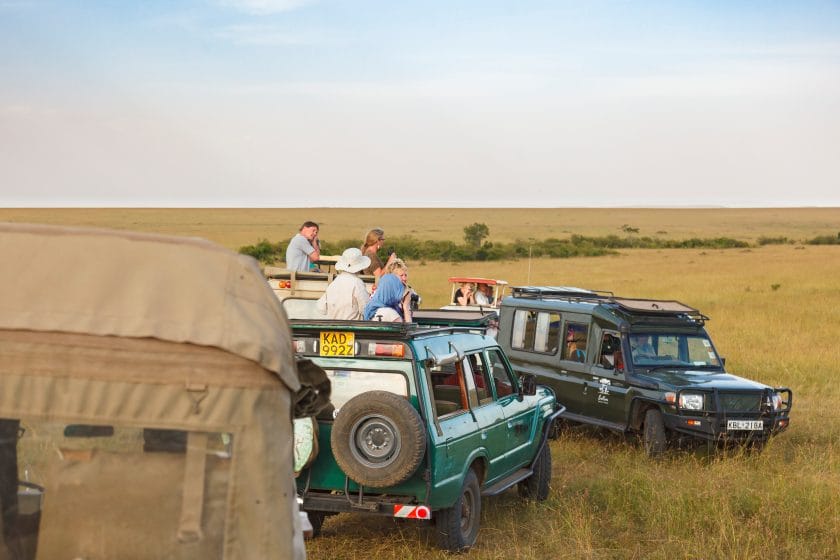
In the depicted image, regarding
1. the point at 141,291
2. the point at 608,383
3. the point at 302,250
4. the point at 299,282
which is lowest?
the point at 608,383

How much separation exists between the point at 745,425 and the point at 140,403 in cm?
921

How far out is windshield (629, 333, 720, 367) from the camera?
12406 mm

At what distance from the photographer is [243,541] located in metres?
3.12

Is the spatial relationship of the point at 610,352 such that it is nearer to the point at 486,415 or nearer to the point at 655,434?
the point at 655,434

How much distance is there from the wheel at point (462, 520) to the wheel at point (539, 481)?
170cm

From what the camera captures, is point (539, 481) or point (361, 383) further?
point (539, 481)

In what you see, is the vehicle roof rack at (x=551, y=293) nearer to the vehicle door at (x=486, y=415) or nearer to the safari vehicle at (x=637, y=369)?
the safari vehicle at (x=637, y=369)

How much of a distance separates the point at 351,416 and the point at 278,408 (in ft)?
12.9

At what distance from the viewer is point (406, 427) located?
6.98 meters

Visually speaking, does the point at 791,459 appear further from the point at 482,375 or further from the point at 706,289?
the point at 706,289

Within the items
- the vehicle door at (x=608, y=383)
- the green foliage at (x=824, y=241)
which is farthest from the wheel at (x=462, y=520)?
the green foliage at (x=824, y=241)

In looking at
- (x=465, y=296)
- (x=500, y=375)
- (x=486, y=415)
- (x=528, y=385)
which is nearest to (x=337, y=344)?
(x=486, y=415)

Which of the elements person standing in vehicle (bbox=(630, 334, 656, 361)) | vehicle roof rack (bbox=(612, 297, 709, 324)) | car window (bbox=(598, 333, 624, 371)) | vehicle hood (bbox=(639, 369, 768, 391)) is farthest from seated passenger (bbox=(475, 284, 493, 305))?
vehicle hood (bbox=(639, 369, 768, 391))

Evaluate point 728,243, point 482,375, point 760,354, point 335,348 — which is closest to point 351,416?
point 335,348
